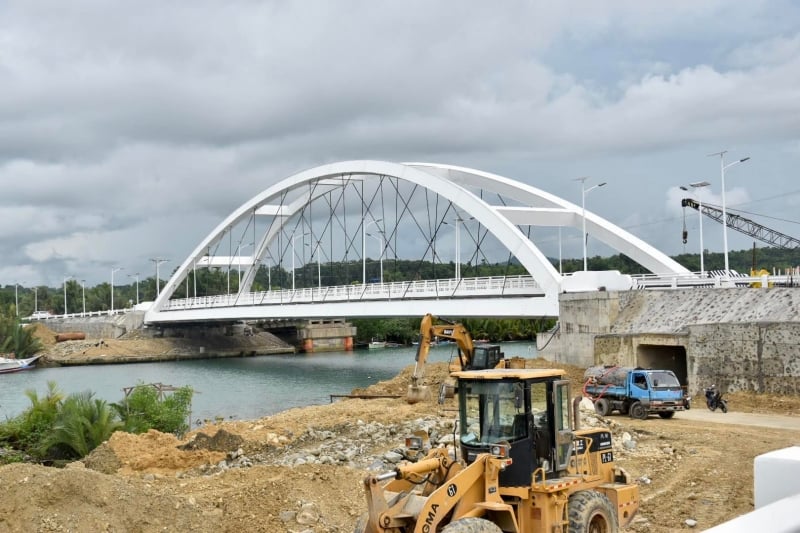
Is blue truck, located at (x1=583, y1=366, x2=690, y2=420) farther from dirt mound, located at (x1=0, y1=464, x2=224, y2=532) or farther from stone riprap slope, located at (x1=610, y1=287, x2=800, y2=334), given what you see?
dirt mound, located at (x1=0, y1=464, x2=224, y2=532)

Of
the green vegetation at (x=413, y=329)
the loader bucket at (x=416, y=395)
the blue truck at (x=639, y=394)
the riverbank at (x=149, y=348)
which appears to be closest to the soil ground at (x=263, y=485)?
the blue truck at (x=639, y=394)

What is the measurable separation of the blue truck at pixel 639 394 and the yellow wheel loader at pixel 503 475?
14.5 m

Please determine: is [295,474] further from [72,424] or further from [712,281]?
[712,281]

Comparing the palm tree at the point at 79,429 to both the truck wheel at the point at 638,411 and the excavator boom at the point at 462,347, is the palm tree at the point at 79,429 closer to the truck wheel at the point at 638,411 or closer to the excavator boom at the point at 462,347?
the excavator boom at the point at 462,347

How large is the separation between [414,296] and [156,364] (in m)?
37.3

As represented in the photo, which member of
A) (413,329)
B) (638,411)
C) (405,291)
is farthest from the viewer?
(413,329)

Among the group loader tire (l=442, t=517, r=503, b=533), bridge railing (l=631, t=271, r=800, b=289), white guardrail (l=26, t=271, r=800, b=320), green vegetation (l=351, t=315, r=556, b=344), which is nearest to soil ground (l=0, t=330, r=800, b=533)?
loader tire (l=442, t=517, r=503, b=533)

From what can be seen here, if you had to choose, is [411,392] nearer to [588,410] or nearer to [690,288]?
[588,410]

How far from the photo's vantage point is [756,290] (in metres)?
27.4

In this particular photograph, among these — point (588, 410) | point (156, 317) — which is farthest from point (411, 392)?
point (156, 317)

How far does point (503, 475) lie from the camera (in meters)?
7.85

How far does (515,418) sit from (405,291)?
3700 cm

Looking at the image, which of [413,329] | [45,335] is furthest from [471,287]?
[45,335]

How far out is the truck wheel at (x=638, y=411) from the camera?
2217cm
